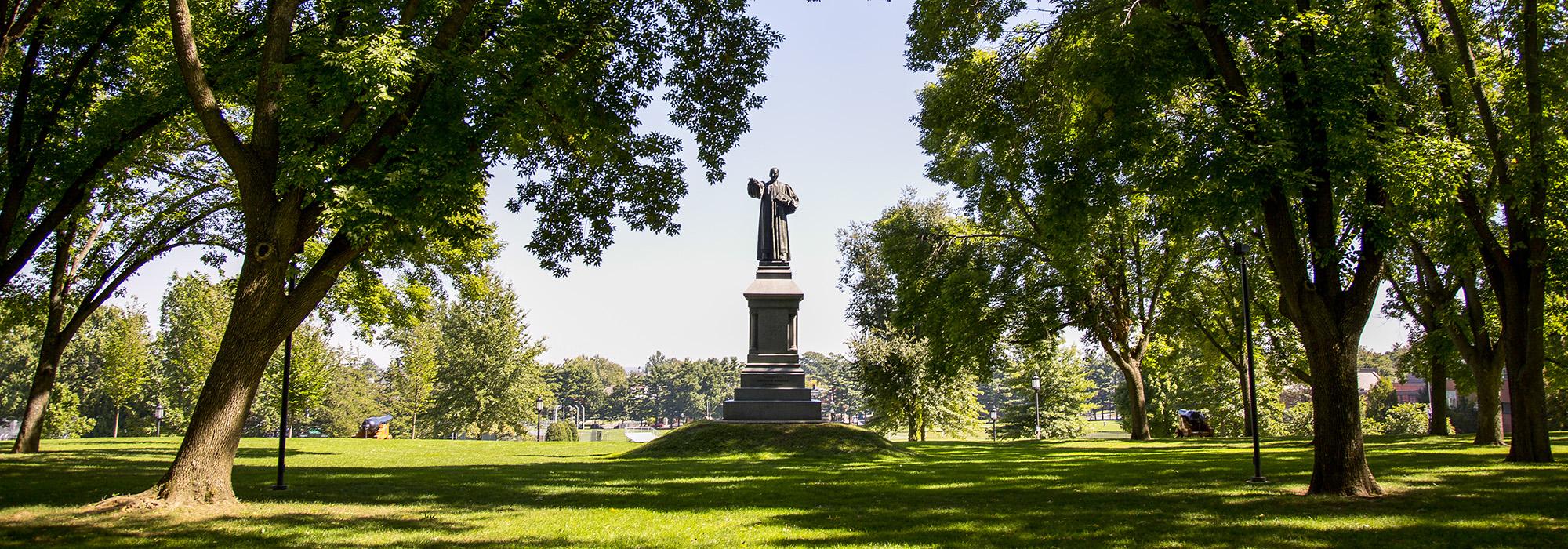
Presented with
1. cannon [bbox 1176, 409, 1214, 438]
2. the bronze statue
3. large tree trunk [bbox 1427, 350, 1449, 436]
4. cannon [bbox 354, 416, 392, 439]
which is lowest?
cannon [bbox 354, 416, 392, 439]

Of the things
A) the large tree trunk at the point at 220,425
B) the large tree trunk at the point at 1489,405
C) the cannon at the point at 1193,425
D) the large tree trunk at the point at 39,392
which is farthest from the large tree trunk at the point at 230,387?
the cannon at the point at 1193,425

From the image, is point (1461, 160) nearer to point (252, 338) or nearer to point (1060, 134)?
point (1060, 134)

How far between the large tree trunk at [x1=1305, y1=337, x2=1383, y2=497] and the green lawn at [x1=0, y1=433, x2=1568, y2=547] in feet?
1.36

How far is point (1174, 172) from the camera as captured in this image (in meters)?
11.9

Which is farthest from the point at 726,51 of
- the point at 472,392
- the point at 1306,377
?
the point at 472,392

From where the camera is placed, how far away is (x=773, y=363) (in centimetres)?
2639

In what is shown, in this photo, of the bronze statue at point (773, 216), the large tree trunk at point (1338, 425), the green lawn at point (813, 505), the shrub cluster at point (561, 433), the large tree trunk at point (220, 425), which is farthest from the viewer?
the shrub cluster at point (561, 433)

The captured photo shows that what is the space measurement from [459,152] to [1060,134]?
9.06m

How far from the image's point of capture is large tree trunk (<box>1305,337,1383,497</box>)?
11289 mm

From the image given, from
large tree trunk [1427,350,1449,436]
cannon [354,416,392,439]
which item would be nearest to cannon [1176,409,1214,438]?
large tree trunk [1427,350,1449,436]

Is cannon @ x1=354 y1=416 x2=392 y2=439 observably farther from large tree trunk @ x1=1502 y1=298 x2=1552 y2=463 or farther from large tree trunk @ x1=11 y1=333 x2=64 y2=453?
large tree trunk @ x1=1502 y1=298 x2=1552 y2=463

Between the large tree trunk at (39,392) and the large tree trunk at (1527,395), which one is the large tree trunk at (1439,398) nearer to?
the large tree trunk at (1527,395)

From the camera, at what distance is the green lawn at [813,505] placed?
8.69m

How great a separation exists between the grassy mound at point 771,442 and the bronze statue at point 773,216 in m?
5.93
